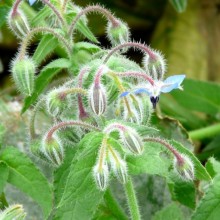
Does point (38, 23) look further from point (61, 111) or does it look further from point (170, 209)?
point (170, 209)

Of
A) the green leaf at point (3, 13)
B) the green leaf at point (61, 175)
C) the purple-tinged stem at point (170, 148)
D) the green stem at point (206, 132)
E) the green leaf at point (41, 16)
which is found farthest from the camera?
the green stem at point (206, 132)

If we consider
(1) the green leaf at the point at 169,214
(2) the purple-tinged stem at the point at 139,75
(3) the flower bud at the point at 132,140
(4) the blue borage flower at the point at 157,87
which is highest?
(2) the purple-tinged stem at the point at 139,75

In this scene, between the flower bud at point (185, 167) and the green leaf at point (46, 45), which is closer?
the flower bud at point (185, 167)

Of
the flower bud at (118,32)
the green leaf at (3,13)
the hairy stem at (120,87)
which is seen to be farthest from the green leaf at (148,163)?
the green leaf at (3,13)

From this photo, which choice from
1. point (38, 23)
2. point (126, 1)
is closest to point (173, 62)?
point (126, 1)

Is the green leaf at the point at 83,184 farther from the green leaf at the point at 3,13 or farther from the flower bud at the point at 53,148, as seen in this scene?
the green leaf at the point at 3,13

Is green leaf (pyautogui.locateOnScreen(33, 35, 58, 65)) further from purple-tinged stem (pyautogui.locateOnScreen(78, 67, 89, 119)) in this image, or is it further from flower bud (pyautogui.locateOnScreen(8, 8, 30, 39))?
purple-tinged stem (pyautogui.locateOnScreen(78, 67, 89, 119))

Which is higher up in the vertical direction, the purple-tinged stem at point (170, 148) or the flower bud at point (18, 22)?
the flower bud at point (18, 22)
